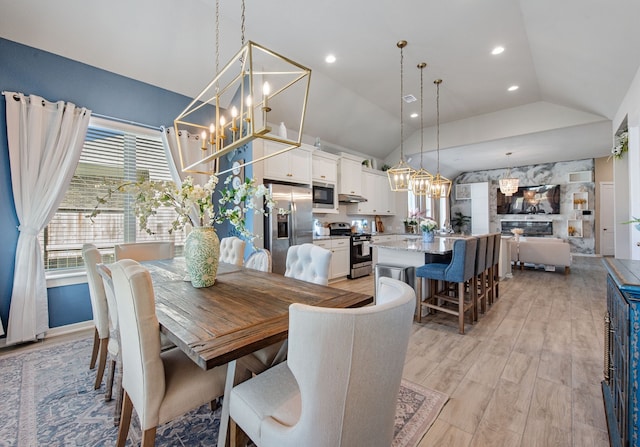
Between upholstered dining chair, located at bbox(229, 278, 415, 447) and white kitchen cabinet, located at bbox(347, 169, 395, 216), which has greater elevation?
white kitchen cabinet, located at bbox(347, 169, 395, 216)

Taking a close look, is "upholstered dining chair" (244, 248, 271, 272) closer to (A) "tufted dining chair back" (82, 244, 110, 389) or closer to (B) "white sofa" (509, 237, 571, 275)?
(A) "tufted dining chair back" (82, 244, 110, 389)

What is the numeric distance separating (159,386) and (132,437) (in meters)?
0.74

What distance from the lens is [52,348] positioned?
2541 mm

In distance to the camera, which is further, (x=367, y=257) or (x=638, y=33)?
(x=367, y=257)

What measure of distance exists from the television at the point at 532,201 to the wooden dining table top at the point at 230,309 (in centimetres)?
974

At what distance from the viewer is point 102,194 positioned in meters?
3.20

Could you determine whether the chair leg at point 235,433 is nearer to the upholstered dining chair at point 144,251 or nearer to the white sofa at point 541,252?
the upholstered dining chair at point 144,251

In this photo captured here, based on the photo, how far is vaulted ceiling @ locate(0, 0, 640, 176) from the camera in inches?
104

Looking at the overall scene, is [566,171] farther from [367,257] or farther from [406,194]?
[367,257]

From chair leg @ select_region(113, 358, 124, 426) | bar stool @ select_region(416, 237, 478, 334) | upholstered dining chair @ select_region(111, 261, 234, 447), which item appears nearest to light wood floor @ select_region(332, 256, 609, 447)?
bar stool @ select_region(416, 237, 478, 334)

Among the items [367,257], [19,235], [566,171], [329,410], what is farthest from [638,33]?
[566,171]

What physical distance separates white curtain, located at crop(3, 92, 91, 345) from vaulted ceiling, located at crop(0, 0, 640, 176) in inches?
27.4

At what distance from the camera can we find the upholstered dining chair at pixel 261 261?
2296 millimetres

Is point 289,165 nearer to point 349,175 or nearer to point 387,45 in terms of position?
point 349,175
